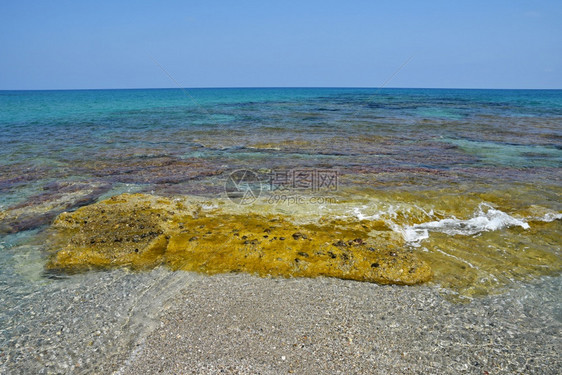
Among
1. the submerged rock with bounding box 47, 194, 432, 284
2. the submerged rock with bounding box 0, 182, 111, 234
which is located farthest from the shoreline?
the submerged rock with bounding box 0, 182, 111, 234

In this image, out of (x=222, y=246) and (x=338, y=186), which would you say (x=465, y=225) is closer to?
(x=338, y=186)

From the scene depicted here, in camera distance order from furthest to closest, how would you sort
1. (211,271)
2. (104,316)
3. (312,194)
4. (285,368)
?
(312,194) → (211,271) → (104,316) → (285,368)

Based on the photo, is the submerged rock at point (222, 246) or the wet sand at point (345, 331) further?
the submerged rock at point (222, 246)

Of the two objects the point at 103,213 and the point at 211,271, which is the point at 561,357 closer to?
the point at 211,271

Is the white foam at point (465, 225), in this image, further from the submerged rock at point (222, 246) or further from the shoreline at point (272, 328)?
the shoreline at point (272, 328)

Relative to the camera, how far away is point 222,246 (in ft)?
28.3

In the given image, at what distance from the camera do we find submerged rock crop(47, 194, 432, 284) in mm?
7805

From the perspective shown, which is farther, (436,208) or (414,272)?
(436,208)

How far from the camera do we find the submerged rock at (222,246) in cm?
780

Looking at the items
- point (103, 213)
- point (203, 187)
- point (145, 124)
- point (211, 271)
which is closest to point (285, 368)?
point (211, 271)

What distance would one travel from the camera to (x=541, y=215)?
1088cm

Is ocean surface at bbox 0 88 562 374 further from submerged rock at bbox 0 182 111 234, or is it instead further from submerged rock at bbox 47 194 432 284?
submerged rock at bbox 47 194 432 284

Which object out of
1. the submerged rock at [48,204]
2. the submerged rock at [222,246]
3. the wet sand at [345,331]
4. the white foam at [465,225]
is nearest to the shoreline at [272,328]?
the wet sand at [345,331]

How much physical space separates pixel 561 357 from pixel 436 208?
6.39 m
